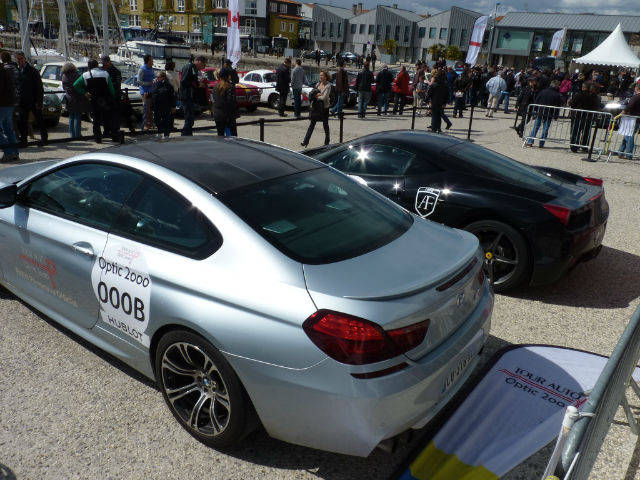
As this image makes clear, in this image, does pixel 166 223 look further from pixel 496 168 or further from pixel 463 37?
pixel 463 37

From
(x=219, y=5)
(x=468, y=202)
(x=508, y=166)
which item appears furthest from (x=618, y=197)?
(x=219, y=5)

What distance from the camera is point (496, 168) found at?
16.6 feet

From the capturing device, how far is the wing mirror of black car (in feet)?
11.8

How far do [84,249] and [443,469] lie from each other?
2316 mm

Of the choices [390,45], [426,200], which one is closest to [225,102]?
[426,200]

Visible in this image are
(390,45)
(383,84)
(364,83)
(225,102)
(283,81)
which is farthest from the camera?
(390,45)

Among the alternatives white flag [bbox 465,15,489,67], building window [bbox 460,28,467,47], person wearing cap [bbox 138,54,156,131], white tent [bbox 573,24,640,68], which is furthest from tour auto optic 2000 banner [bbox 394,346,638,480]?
building window [bbox 460,28,467,47]

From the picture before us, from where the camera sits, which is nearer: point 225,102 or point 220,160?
point 220,160

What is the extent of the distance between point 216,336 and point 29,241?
1.83 meters

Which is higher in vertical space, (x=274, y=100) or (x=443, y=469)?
(x=274, y=100)

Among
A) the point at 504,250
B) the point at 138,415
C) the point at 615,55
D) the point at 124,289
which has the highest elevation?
the point at 615,55

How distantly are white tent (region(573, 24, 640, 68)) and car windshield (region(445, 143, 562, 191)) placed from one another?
22.9 metres

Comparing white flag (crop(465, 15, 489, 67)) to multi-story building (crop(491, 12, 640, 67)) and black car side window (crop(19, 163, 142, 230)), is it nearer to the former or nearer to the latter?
black car side window (crop(19, 163, 142, 230))

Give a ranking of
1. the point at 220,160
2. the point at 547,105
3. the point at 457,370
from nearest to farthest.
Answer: the point at 457,370 < the point at 220,160 < the point at 547,105
